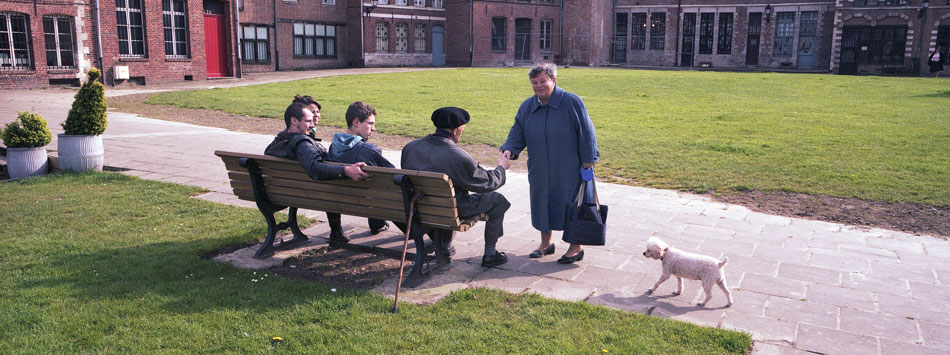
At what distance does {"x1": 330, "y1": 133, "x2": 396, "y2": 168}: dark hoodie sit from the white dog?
2.05 metres

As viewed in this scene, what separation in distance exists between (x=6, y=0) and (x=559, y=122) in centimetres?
2241

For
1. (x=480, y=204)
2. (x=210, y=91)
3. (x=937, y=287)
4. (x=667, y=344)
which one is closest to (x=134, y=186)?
(x=480, y=204)

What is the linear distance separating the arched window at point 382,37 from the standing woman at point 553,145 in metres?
34.6

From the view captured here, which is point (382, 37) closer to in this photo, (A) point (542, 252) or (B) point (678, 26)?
(B) point (678, 26)

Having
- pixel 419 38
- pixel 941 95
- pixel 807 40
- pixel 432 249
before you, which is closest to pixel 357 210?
pixel 432 249

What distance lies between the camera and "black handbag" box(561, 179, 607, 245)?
17.6 feet

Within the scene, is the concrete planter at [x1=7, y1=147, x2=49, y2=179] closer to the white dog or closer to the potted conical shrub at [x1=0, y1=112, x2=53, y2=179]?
the potted conical shrub at [x1=0, y1=112, x2=53, y2=179]

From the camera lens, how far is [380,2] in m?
38.5

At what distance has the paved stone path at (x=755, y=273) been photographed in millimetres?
4359

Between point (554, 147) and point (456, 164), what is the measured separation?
93cm

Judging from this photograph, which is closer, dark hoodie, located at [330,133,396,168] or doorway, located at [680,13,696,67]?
dark hoodie, located at [330,133,396,168]

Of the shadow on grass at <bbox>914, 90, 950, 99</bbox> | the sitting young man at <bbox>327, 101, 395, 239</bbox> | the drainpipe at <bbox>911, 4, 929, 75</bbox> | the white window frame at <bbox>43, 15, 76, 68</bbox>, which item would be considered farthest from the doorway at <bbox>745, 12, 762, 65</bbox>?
the sitting young man at <bbox>327, 101, 395, 239</bbox>

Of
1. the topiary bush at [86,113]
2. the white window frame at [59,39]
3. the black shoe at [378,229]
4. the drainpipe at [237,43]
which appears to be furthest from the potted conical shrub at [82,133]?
the drainpipe at [237,43]

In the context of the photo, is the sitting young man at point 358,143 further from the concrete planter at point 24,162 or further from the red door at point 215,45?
the red door at point 215,45
